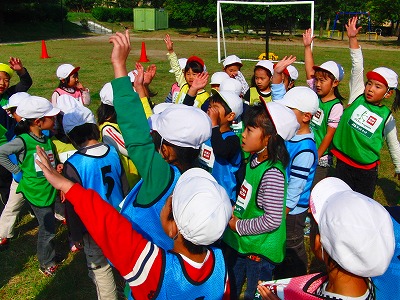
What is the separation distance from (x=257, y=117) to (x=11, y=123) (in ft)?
10.1

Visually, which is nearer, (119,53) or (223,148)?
(119,53)

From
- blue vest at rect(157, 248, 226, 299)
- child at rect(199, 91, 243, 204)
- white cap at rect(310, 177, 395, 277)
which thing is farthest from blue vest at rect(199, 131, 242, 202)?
white cap at rect(310, 177, 395, 277)

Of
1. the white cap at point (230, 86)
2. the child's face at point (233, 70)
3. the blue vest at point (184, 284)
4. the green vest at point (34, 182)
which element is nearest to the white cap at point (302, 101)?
the white cap at point (230, 86)

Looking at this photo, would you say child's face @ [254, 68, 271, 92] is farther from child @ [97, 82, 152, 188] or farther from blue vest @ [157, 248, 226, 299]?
blue vest @ [157, 248, 226, 299]

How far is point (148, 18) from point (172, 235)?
144ft

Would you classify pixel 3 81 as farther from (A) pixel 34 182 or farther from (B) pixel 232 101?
(B) pixel 232 101

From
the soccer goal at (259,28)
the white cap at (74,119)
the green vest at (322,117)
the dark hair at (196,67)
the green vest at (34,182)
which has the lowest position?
the green vest at (34,182)

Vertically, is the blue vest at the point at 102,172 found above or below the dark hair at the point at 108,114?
below

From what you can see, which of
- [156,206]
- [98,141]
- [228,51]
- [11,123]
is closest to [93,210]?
[156,206]

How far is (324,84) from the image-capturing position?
14.1 ft

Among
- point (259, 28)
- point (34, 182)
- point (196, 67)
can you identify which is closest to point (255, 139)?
point (34, 182)

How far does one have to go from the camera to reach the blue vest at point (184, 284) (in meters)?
1.68

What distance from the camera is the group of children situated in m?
1.64

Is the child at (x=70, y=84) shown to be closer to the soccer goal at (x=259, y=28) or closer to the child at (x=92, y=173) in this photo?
the child at (x=92, y=173)
